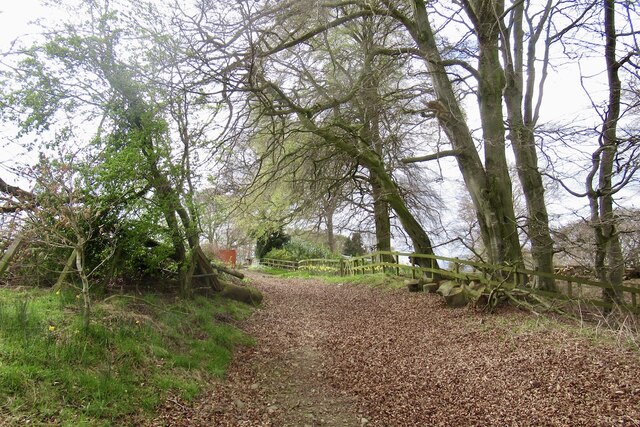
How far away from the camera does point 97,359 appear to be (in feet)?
14.6

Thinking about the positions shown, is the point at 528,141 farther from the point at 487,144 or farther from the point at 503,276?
the point at 503,276

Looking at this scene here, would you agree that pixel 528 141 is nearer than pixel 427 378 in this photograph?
No

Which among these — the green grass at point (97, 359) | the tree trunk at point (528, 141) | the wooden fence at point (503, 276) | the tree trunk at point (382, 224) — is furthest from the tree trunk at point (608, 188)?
the tree trunk at point (382, 224)

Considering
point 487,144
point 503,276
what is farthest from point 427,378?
Result: point 487,144

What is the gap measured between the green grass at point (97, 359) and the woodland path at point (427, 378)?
0.33m

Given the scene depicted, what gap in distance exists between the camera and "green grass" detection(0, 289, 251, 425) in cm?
362

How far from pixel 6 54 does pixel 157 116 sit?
2053 mm

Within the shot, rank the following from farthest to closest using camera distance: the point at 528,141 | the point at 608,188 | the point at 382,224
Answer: the point at 382,224
the point at 528,141
the point at 608,188

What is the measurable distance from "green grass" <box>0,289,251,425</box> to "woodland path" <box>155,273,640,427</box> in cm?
33

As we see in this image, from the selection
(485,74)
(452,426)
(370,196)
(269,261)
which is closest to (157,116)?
(452,426)

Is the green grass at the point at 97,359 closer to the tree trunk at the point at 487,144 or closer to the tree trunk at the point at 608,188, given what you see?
the tree trunk at the point at 487,144

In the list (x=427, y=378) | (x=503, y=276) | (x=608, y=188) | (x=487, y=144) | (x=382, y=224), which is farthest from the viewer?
(x=382, y=224)

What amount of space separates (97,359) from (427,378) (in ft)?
12.6

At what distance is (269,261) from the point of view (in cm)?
2559
